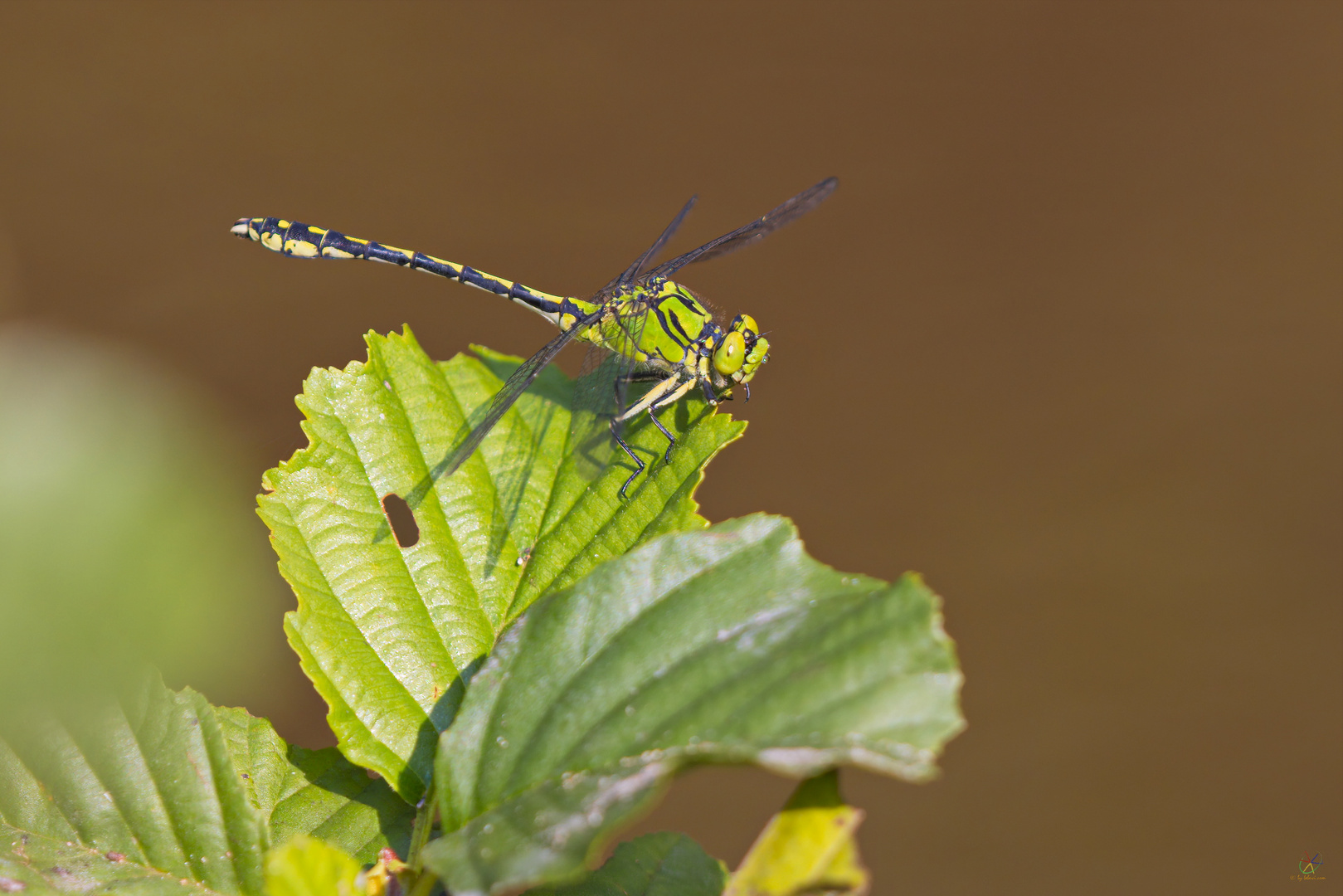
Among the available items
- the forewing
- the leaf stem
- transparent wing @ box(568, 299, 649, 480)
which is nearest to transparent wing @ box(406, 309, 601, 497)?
the forewing

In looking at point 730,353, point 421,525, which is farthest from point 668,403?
point 421,525

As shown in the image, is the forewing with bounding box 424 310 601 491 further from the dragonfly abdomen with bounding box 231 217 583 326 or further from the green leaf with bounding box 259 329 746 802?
the dragonfly abdomen with bounding box 231 217 583 326

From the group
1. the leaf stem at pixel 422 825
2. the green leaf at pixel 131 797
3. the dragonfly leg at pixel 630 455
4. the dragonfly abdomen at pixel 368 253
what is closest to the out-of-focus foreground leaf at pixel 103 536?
the green leaf at pixel 131 797

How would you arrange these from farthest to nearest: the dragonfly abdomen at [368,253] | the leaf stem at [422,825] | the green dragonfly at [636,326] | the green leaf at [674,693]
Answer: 1. the dragonfly abdomen at [368,253]
2. the green dragonfly at [636,326]
3. the leaf stem at [422,825]
4. the green leaf at [674,693]

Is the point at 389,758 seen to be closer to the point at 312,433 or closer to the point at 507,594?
the point at 507,594

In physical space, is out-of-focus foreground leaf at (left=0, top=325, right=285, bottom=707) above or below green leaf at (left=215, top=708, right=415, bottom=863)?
above

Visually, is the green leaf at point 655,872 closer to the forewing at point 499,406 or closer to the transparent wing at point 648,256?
the forewing at point 499,406
